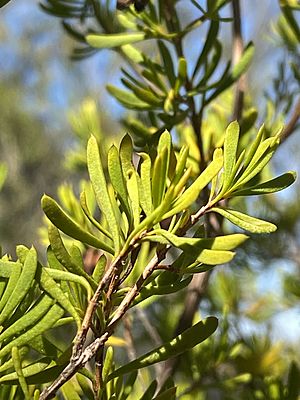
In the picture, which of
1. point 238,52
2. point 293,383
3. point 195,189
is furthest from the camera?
point 238,52

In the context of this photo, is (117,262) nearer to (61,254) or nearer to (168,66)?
(61,254)

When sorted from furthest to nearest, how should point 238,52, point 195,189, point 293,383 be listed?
point 238,52 → point 293,383 → point 195,189

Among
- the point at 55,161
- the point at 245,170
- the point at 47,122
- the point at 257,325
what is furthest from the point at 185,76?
the point at 47,122

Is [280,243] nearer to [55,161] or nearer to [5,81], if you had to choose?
[55,161]

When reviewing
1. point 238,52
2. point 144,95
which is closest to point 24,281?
point 144,95

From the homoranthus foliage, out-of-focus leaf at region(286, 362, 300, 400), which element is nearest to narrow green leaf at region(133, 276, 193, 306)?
the homoranthus foliage

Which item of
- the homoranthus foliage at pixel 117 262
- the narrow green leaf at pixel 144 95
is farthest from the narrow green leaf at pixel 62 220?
the narrow green leaf at pixel 144 95
